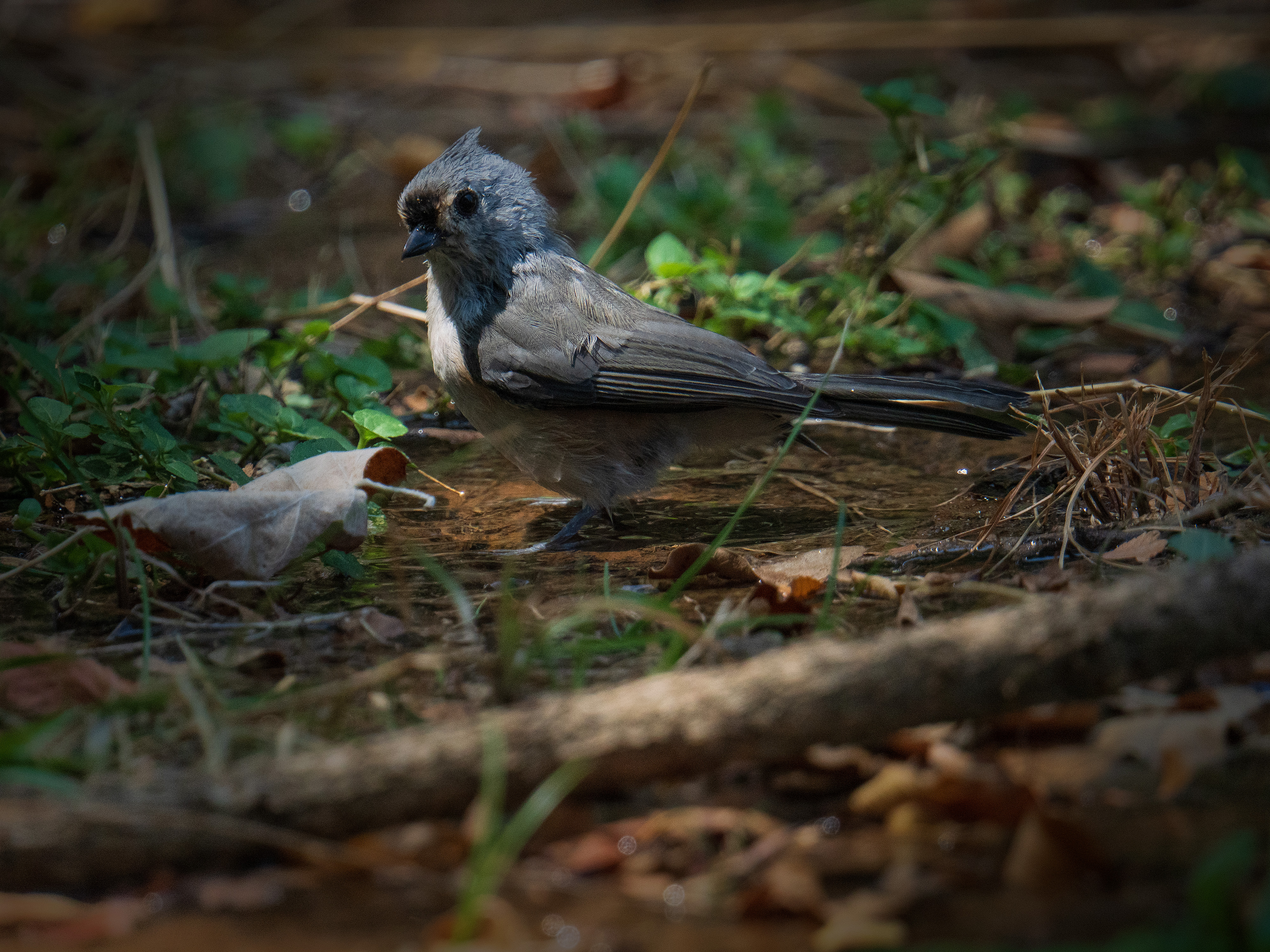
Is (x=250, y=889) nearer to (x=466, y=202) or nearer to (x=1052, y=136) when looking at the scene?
(x=466, y=202)

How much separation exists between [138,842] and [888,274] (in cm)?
368

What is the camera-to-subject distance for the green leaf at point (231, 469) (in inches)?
123

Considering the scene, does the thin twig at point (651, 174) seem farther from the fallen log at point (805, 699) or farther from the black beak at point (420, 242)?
the fallen log at point (805, 699)

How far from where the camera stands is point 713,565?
2.91 m

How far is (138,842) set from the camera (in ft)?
5.61

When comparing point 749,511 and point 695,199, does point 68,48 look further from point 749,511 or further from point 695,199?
point 749,511

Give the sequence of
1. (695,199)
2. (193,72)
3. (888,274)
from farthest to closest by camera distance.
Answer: (193,72), (695,199), (888,274)

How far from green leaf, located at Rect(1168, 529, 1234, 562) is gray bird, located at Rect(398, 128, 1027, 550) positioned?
1015 mm

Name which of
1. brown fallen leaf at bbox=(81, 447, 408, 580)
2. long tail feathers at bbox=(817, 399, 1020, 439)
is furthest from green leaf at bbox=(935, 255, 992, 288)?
brown fallen leaf at bbox=(81, 447, 408, 580)

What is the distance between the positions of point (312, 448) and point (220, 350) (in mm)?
598

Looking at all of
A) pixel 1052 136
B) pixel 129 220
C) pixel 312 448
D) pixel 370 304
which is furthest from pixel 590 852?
pixel 1052 136

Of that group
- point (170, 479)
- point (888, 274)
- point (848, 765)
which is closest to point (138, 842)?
point (848, 765)

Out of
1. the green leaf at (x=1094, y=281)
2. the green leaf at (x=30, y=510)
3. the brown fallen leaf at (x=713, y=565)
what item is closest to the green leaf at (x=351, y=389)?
the green leaf at (x=30, y=510)

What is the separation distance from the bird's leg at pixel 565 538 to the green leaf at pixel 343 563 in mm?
470
